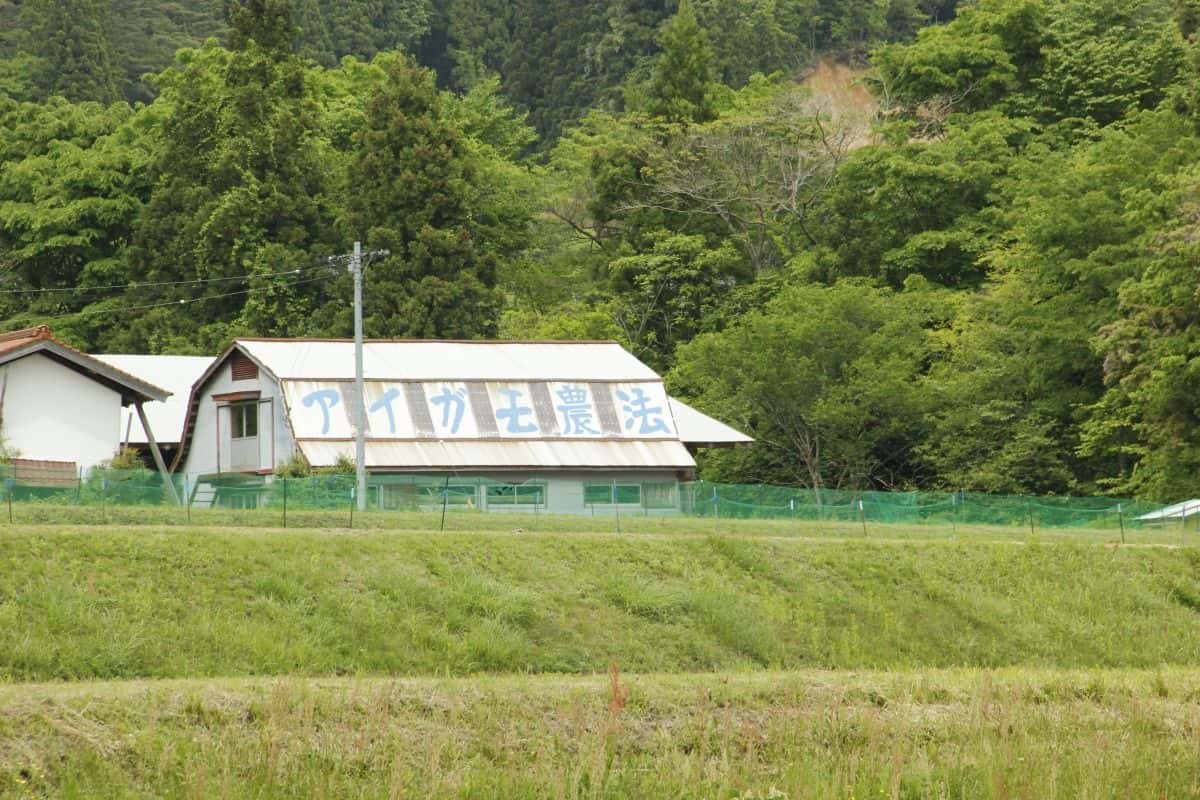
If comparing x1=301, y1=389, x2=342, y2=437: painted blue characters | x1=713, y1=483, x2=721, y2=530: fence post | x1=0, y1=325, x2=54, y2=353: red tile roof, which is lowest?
x1=713, y1=483, x2=721, y2=530: fence post

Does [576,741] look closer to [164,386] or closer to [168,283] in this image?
[164,386]

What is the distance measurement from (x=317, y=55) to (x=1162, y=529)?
74275 millimetres

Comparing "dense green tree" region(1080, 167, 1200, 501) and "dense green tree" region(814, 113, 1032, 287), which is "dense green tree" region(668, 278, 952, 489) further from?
"dense green tree" region(1080, 167, 1200, 501)

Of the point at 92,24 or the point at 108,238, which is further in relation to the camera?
the point at 92,24

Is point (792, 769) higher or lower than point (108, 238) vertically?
lower

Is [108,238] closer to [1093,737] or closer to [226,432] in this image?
[226,432]

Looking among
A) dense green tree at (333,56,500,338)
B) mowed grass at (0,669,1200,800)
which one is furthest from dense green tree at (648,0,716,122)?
mowed grass at (0,669,1200,800)

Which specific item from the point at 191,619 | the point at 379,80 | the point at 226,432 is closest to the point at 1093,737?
the point at 191,619

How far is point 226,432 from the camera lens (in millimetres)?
49625

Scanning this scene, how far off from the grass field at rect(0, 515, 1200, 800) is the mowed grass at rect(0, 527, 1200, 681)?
0.17ft

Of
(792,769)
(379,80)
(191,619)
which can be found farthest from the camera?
(379,80)

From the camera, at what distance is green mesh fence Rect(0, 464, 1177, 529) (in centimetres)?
3136

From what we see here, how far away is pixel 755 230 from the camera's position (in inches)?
2899

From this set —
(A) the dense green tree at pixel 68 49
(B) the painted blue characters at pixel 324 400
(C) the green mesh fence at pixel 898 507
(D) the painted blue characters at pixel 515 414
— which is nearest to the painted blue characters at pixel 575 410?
(D) the painted blue characters at pixel 515 414
